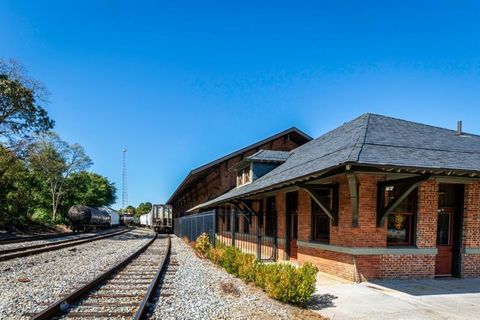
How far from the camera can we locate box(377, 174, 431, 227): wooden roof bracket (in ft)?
27.0

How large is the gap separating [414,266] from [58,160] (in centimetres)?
4317

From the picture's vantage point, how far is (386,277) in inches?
354

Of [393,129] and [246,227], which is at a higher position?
[393,129]

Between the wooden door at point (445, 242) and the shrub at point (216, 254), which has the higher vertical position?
the wooden door at point (445, 242)

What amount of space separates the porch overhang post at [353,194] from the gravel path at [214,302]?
281 cm

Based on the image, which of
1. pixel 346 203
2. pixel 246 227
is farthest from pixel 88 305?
pixel 246 227

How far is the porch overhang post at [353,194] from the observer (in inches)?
311

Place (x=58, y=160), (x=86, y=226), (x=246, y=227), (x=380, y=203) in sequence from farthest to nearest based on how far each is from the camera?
(x=58, y=160), (x=86, y=226), (x=246, y=227), (x=380, y=203)

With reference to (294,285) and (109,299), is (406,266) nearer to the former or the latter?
(294,285)

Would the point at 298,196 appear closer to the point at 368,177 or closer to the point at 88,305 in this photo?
the point at 368,177

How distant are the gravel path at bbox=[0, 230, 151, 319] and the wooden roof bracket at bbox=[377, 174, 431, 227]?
747 centimetres

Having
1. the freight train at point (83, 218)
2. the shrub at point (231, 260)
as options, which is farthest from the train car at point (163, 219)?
the shrub at point (231, 260)

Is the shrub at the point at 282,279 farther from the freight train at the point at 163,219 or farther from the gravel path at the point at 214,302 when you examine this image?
the freight train at the point at 163,219

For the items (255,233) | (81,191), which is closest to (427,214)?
(255,233)
